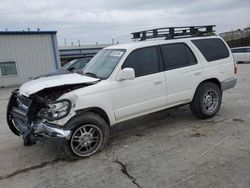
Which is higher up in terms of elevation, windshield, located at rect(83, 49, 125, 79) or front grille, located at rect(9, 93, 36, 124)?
windshield, located at rect(83, 49, 125, 79)

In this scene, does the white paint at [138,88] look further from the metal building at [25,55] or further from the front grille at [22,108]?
the metal building at [25,55]

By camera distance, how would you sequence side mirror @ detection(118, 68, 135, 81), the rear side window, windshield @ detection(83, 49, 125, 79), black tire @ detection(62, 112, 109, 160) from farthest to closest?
the rear side window < windshield @ detection(83, 49, 125, 79) < side mirror @ detection(118, 68, 135, 81) < black tire @ detection(62, 112, 109, 160)

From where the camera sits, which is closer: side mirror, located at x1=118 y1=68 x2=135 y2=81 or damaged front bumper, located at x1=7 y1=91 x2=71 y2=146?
damaged front bumper, located at x1=7 y1=91 x2=71 y2=146

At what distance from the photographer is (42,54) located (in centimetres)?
1953

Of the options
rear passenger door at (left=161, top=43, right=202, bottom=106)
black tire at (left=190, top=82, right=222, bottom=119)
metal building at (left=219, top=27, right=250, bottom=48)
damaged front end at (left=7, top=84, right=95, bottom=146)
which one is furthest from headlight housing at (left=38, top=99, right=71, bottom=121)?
metal building at (left=219, top=27, right=250, bottom=48)

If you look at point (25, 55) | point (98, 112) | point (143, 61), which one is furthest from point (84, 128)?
point (25, 55)

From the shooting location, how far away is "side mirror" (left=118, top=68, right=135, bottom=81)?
4691 millimetres

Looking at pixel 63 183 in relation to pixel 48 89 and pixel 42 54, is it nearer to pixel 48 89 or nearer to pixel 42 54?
pixel 48 89

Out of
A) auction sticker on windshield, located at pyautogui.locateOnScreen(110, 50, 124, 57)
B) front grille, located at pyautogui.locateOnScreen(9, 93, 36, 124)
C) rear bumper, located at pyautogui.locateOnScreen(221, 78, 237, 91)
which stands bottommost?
rear bumper, located at pyautogui.locateOnScreen(221, 78, 237, 91)

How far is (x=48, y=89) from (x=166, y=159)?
2198mm

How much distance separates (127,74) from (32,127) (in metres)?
1.80

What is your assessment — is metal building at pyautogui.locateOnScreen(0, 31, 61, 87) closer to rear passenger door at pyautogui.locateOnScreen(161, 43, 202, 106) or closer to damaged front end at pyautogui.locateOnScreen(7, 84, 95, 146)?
damaged front end at pyautogui.locateOnScreen(7, 84, 95, 146)

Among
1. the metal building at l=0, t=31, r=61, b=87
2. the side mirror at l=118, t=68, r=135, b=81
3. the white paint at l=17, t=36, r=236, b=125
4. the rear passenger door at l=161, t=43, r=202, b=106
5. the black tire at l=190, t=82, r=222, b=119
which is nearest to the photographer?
the white paint at l=17, t=36, r=236, b=125

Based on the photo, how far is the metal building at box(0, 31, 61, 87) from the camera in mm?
18281
